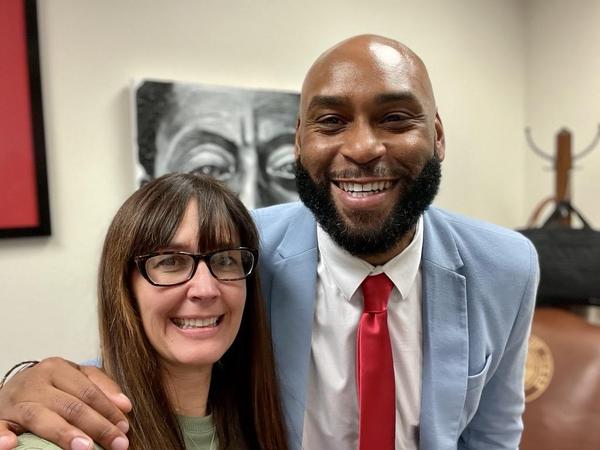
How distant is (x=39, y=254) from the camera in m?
1.62

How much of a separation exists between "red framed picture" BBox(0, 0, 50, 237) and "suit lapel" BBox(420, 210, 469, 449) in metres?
1.06

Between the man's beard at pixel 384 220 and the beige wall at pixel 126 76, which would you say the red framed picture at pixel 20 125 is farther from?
the man's beard at pixel 384 220

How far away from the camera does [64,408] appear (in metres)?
0.79

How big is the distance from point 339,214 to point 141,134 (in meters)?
0.85

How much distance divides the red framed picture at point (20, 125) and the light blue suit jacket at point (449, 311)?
0.68 meters

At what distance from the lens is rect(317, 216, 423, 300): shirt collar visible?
45.8 inches

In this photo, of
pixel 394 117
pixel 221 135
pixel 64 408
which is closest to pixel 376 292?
pixel 394 117

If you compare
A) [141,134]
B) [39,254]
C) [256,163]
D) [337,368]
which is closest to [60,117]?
[141,134]

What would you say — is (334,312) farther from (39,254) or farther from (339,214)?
(39,254)

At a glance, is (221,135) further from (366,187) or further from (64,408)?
(64,408)

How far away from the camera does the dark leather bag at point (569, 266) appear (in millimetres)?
1879

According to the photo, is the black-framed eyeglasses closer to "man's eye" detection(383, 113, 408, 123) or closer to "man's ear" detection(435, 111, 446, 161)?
"man's eye" detection(383, 113, 408, 123)

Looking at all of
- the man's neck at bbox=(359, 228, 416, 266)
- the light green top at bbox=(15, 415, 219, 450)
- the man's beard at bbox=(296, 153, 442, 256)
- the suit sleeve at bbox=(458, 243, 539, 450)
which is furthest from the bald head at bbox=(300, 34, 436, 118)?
the light green top at bbox=(15, 415, 219, 450)

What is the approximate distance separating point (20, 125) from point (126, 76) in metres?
0.34
